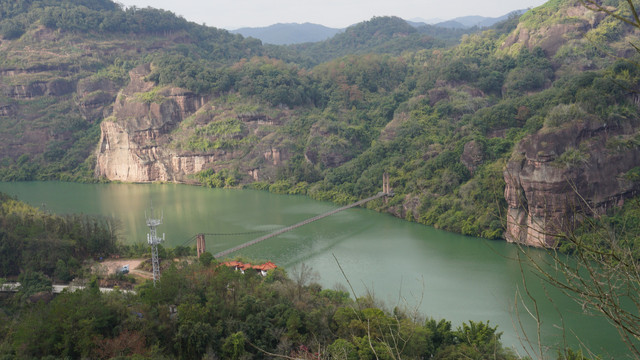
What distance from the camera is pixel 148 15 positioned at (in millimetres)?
59312

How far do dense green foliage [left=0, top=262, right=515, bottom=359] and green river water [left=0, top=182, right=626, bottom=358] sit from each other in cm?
105

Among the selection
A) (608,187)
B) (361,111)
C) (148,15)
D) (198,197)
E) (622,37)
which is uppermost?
(148,15)

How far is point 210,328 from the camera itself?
1151cm

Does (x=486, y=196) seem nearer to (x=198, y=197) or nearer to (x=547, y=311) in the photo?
(x=547, y=311)

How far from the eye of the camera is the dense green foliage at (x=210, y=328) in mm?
10492

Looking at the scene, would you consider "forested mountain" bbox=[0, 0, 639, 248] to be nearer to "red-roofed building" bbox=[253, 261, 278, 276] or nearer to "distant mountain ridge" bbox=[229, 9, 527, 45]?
"red-roofed building" bbox=[253, 261, 278, 276]

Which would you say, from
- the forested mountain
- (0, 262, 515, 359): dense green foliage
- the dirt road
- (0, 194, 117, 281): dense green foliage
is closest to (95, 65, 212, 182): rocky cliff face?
the forested mountain

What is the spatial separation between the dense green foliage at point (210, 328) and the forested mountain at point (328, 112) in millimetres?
12389

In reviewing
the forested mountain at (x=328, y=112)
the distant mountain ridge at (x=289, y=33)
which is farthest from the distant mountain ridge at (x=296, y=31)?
the forested mountain at (x=328, y=112)

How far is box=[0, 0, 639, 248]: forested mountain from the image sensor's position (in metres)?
24.1

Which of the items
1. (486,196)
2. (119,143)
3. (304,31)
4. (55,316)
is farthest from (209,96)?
(304,31)

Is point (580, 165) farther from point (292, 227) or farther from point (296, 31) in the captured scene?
point (296, 31)

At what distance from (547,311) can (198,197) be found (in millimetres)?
25289

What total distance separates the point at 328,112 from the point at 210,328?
3326 centimetres
